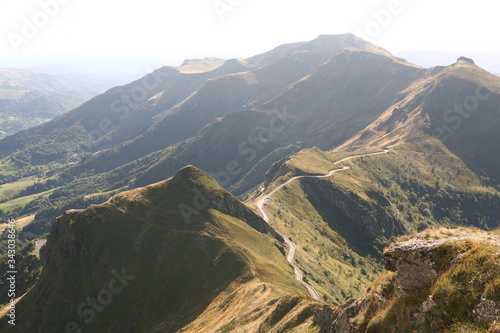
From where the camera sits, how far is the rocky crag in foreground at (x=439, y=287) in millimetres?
17469

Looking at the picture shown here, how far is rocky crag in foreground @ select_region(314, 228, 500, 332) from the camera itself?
17469 millimetres

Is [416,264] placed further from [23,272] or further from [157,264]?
[23,272]

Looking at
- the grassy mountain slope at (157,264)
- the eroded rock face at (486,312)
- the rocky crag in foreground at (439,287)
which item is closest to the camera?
the eroded rock face at (486,312)

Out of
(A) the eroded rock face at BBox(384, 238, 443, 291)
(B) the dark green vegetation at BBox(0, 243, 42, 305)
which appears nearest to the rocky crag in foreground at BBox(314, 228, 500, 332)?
(A) the eroded rock face at BBox(384, 238, 443, 291)

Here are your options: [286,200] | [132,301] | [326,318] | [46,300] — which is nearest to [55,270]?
[46,300]

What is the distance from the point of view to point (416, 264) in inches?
941

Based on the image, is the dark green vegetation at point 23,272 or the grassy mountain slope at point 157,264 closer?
the grassy mountain slope at point 157,264

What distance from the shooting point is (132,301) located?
9306cm

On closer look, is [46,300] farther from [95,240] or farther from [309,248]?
[309,248]

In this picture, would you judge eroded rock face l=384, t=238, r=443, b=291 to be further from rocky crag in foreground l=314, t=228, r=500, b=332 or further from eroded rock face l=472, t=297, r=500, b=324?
eroded rock face l=472, t=297, r=500, b=324

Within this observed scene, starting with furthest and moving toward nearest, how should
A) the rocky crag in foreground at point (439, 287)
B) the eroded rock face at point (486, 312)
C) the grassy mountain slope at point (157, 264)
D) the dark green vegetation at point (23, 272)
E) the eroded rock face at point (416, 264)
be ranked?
1. the dark green vegetation at point (23, 272)
2. the grassy mountain slope at point (157, 264)
3. the eroded rock face at point (416, 264)
4. the rocky crag in foreground at point (439, 287)
5. the eroded rock face at point (486, 312)

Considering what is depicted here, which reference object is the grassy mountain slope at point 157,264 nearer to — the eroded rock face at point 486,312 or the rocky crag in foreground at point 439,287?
the rocky crag in foreground at point 439,287

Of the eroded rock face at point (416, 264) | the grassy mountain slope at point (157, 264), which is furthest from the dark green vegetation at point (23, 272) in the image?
the eroded rock face at point (416, 264)

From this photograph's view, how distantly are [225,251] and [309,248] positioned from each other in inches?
2332
